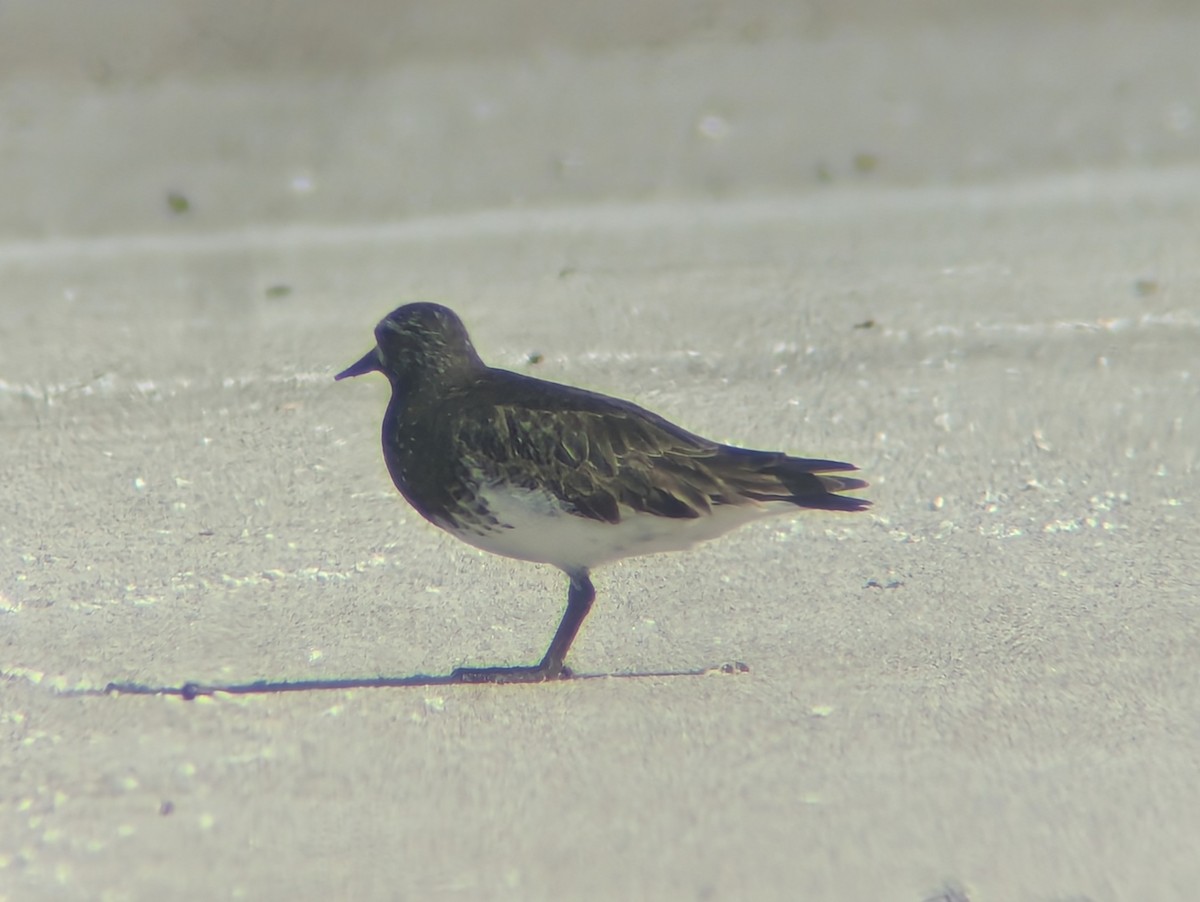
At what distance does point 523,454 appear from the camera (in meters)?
3.21

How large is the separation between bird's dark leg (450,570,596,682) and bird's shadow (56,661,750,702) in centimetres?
1

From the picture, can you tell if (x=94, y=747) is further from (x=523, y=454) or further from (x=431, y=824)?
(x=523, y=454)

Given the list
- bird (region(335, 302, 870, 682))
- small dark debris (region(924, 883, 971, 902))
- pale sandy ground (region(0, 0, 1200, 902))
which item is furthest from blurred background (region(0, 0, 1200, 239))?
small dark debris (region(924, 883, 971, 902))

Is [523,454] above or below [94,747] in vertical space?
above

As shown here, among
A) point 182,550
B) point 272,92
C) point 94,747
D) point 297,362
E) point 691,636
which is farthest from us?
point 272,92

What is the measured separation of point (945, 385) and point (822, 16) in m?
1.69

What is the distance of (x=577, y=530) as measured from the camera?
325 centimetres

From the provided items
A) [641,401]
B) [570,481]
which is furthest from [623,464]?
[641,401]

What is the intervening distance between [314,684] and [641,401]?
6.81ft

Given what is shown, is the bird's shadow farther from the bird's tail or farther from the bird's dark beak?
the bird's dark beak

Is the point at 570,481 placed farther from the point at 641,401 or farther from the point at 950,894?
the point at 641,401

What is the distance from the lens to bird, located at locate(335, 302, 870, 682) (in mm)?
3217

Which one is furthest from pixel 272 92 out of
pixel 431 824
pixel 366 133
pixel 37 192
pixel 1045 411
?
pixel 431 824

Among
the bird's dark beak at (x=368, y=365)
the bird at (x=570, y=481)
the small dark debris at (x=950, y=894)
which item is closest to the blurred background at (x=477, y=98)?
the bird's dark beak at (x=368, y=365)
